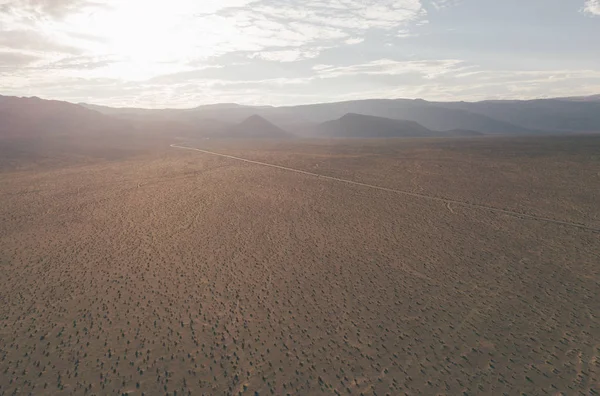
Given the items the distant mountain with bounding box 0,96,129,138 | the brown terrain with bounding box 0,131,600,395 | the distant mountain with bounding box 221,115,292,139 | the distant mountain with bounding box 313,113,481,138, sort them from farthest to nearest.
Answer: the distant mountain with bounding box 221,115,292,139 → the distant mountain with bounding box 313,113,481,138 → the distant mountain with bounding box 0,96,129,138 → the brown terrain with bounding box 0,131,600,395

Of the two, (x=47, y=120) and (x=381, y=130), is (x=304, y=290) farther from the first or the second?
(x=47, y=120)

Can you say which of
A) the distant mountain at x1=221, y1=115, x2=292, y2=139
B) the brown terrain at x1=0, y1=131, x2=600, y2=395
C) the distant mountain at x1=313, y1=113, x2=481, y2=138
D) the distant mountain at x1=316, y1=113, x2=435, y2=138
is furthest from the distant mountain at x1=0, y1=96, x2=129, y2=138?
the distant mountain at x1=313, y1=113, x2=481, y2=138

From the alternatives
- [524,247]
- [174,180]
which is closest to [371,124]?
[174,180]

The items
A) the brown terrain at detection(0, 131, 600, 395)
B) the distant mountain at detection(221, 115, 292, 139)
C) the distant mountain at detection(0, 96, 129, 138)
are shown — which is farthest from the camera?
the distant mountain at detection(221, 115, 292, 139)

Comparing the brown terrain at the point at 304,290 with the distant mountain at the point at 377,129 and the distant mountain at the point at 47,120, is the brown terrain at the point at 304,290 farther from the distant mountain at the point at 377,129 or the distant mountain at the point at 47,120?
the distant mountain at the point at 377,129

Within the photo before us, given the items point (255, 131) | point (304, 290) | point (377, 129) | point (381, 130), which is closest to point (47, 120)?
point (255, 131)

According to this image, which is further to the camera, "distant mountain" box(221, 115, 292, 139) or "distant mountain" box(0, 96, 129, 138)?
"distant mountain" box(221, 115, 292, 139)

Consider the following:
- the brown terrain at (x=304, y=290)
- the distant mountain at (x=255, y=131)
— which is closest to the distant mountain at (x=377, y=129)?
the distant mountain at (x=255, y=131)

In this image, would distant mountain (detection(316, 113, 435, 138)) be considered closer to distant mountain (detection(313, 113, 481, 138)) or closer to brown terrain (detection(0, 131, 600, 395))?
distant mountain (detection(313, 113, 481, 138))

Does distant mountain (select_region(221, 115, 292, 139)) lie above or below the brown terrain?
above
